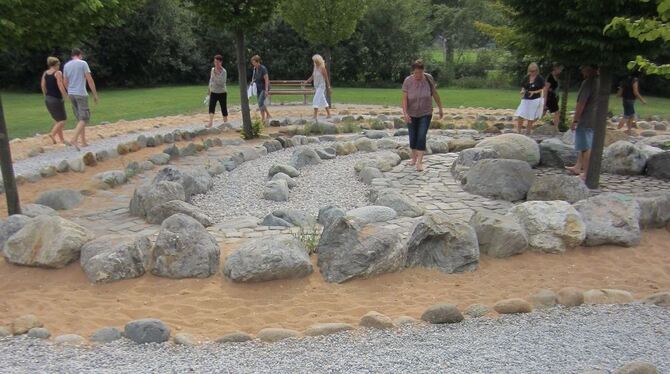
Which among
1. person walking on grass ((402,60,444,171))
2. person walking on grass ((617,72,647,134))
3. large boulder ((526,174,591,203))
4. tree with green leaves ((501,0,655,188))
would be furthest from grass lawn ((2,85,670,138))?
large boulder ((526,174,591,203))

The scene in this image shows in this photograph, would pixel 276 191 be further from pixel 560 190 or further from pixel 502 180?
pixel 560 190

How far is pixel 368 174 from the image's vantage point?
31.9 ft

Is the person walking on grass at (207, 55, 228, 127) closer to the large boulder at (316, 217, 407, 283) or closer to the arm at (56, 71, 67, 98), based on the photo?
the arm at (56, 71, 67, 98)

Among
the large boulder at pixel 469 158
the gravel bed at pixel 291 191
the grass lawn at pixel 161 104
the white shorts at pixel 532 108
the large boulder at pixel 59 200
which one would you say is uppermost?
the white shorts at pixel 532 108

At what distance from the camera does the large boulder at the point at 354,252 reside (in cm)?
596

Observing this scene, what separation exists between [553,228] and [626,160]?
3.99 m

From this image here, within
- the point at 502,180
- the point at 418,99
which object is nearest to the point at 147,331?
the point at 502,180

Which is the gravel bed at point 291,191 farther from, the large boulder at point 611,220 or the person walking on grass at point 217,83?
the person walking on grass at point 217,83

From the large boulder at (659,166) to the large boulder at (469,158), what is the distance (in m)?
2.33

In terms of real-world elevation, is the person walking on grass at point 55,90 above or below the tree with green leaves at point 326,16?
below

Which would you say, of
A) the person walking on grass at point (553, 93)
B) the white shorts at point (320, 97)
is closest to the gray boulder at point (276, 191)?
the person walking on grass at point (553, 93)

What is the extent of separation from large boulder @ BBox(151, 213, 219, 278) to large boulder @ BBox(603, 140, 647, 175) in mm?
6802

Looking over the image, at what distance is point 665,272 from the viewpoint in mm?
6164

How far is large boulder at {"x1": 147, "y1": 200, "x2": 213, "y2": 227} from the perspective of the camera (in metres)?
7.56
